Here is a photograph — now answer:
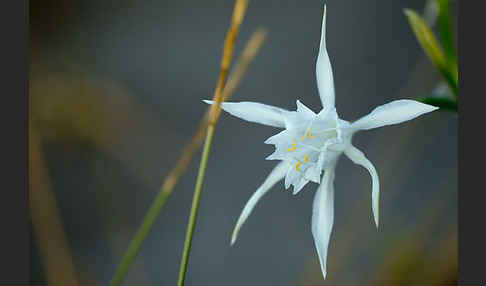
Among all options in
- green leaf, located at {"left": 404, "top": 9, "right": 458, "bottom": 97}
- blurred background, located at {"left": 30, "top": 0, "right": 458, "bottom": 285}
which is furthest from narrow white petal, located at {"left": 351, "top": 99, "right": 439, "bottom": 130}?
blurred background, located at {"left": 30, "top": 0, "right": 458, "bottom": 285}

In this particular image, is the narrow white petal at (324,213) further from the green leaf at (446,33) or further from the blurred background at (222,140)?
the blurred background at (222,140)

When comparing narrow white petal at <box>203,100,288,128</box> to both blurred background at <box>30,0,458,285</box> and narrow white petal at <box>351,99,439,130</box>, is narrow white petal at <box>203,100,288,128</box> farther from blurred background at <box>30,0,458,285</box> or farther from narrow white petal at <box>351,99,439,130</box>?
blurred background at <box>30,0,458,285</box>

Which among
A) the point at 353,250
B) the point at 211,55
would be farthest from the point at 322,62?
the point at 211,55

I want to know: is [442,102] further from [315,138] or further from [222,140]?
[222,140]

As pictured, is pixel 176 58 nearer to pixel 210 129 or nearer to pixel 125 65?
pixel 125 65

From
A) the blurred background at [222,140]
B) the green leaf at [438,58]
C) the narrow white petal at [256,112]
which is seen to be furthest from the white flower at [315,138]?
the blurred background at [222,140]
